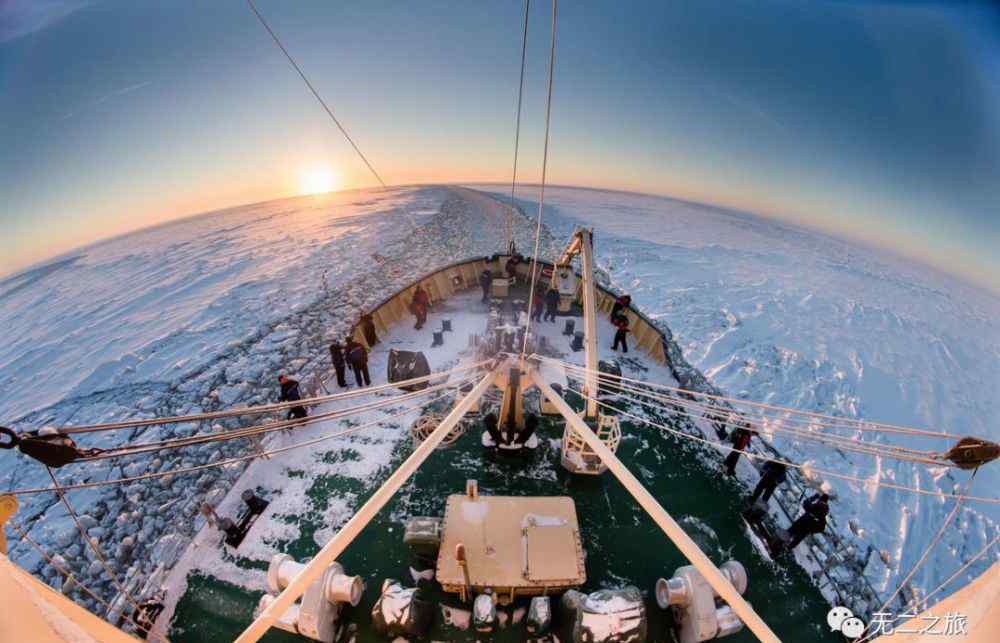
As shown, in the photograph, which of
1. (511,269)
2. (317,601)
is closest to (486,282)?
(511,269)

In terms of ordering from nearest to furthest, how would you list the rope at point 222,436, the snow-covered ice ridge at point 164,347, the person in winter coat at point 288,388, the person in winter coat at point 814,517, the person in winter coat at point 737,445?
the rope at point 222,436 < the person in winter coat at point 814,517 < the person in winter coat at point 737,445 < the person in winter coat at point 288,388 < the snow-covered ice ridge at point 164,347

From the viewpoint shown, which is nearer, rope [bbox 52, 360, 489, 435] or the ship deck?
rope [bbox 52, 360, 489, 435]

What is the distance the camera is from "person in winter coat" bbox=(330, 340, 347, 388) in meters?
8.48

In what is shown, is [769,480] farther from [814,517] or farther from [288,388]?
[288,388]

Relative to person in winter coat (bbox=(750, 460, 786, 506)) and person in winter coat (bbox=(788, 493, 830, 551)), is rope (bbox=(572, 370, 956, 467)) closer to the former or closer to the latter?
person in winter coat (bbox=(750, 460, 786, 506))

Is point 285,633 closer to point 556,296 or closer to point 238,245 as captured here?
point 556,296

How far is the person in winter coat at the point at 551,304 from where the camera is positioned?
1178 centimetres

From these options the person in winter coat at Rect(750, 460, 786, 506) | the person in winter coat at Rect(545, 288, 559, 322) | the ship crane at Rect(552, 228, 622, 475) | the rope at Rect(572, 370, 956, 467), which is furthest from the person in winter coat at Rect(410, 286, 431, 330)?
the person in winter coat at Rect(750, 460, 786, 506)

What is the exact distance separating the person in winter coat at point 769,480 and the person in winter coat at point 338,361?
8.92 m

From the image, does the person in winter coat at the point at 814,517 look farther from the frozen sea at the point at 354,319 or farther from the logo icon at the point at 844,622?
the frozen sea at the point at 354,319

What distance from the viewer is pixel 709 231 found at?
91.4 m

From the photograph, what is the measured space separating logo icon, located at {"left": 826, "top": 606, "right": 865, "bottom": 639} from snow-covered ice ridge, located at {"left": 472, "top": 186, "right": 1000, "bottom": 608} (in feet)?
26.3

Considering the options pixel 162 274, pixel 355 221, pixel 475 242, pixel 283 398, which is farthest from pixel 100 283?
pixel 283 398

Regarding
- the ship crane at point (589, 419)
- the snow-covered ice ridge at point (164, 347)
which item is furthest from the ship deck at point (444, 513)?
the snow-covered ice ridge at point (164, 347)
